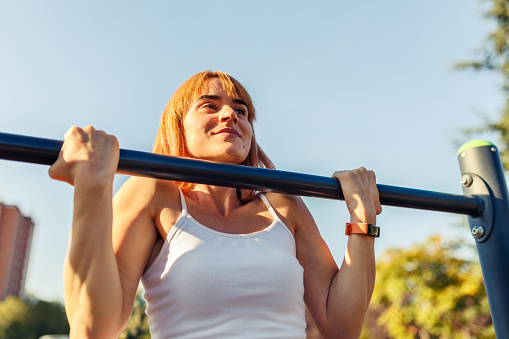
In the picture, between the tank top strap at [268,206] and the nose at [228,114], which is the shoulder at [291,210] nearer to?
the tank top strap at [268,206]

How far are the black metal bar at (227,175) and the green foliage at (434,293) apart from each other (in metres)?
10.5

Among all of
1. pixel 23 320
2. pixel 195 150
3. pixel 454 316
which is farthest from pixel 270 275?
pixel 23 320

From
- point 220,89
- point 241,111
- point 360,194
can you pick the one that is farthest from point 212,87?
point 360,194

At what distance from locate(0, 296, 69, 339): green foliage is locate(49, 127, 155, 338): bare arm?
37.9 m

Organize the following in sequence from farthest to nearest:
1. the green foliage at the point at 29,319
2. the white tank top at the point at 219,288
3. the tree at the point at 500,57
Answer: the green foliage at the point at 29,319
the tree at the point at 500,57
the white tank top at the point at 219,288

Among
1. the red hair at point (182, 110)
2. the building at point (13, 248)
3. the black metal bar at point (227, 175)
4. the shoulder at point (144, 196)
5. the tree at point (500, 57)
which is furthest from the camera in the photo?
the building at point (13, 248)

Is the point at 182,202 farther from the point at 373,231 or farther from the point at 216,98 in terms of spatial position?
the point at 373,231

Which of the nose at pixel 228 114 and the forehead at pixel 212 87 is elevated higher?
the forehead at pixel 212 87

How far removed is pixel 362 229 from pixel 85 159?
77 centimetres

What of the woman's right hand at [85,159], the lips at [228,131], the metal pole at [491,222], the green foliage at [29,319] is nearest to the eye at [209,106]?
the lips at [228,131]

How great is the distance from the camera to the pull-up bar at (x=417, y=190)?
92cm

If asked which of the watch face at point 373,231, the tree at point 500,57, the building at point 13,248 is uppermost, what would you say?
the building at point 13,248

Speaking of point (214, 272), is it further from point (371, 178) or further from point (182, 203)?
point (371, 178)

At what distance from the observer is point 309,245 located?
59.6 inches
